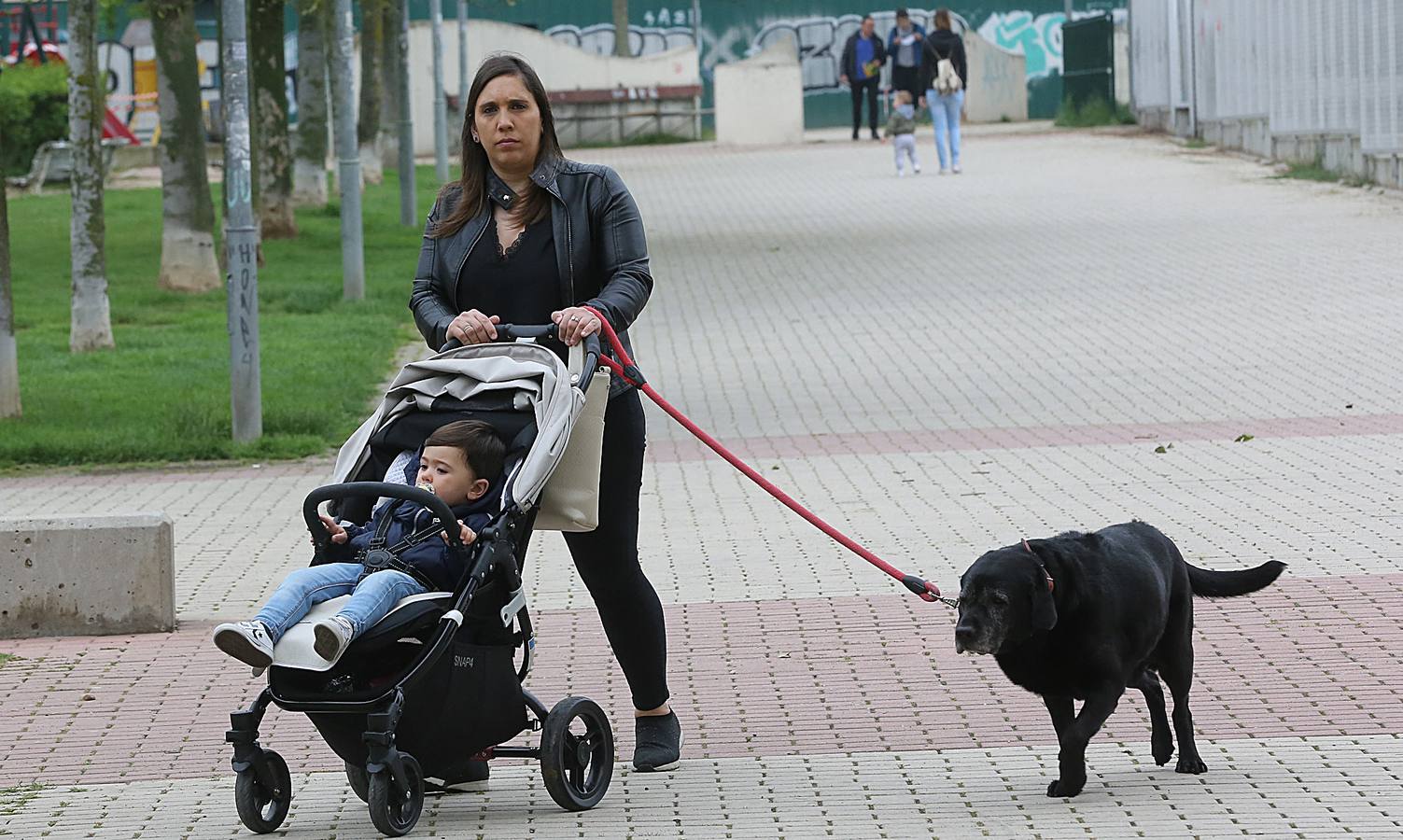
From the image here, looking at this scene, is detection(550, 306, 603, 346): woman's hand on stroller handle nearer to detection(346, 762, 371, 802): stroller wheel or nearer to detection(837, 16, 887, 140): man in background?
detection(346, 762, 371, 802): stroller wheel

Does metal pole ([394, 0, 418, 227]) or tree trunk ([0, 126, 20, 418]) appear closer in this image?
tree trunk ([0, 126, 20, 418])

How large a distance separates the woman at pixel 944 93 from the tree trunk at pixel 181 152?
13.6 m

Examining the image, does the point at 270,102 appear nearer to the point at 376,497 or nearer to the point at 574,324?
the point at 574,324

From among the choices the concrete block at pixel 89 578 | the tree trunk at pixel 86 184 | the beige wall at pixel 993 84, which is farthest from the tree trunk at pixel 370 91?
the concrete block at pixel 89 578

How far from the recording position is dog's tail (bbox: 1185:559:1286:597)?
5320mm

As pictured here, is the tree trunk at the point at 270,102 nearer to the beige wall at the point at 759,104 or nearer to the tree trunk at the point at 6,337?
the tree trunk at the point at 6,337

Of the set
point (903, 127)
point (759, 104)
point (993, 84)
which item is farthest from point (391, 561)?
point (993, 84)

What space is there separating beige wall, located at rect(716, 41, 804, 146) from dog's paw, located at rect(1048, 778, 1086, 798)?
37.3 metres

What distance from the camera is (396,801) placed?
4.67m

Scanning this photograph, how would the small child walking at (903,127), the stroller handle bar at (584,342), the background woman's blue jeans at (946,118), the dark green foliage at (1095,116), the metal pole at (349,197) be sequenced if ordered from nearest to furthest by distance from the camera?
1. the stroller handle bar at (584,342)
2. the metal pole at (349,197)
3. the small child walking at (903,127)
4. the background woman's blue jeans at (946,118)
5. the dark green foliage at (1095,116)

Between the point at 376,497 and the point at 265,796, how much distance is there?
801 mm

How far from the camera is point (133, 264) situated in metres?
22.4

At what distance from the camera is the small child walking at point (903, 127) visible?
96.7ft

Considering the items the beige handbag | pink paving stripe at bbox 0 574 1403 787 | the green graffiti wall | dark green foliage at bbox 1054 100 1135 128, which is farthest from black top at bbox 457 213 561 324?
the green graffiti wall
